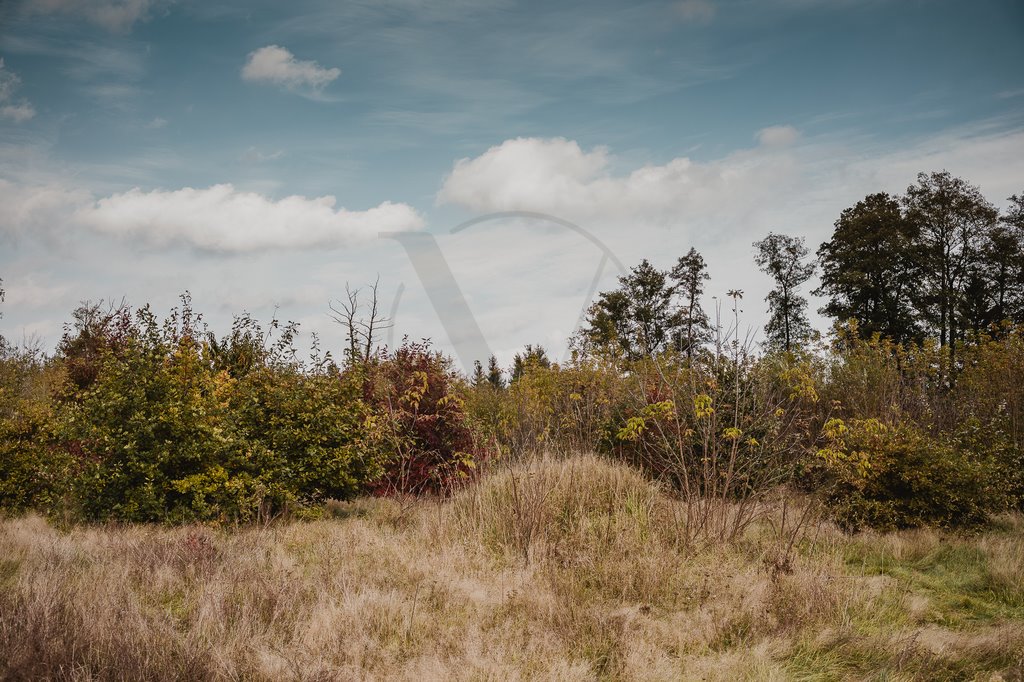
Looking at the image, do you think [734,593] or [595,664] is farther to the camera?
[734,593]

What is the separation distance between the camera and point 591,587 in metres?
5.29

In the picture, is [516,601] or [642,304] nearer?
[516,601]

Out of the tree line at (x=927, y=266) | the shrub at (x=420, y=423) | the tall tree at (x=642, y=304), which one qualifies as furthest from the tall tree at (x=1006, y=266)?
the shrub at (x=420, y=423)

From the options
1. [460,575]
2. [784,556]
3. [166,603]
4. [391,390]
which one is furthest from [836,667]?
[391,390]

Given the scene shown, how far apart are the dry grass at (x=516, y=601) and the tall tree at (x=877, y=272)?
777 inches

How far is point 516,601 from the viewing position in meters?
4.87

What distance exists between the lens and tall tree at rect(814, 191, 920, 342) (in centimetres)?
2458

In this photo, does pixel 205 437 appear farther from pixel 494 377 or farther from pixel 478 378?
pixel 494 377

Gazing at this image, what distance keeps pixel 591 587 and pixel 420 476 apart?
525 centimetres

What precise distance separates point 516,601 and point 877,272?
2534cm

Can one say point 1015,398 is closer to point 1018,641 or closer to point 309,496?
point 1018,641

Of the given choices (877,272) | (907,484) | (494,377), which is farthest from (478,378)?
(907,484)

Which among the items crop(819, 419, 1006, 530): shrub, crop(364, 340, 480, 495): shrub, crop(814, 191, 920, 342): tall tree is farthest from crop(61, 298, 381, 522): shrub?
Answer: crop(814, 191, 920, 342): tall tree

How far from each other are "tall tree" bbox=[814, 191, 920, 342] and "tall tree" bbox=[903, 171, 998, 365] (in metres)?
0.49
